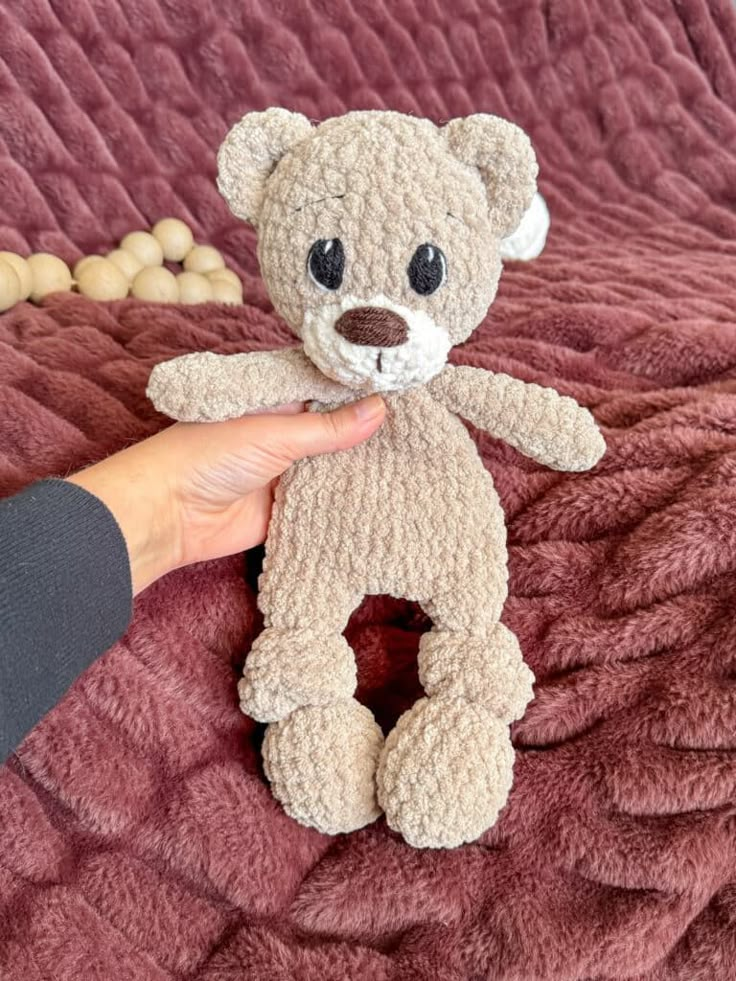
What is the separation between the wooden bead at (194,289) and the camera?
1227 millimetres

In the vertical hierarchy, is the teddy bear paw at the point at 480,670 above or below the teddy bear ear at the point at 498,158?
below

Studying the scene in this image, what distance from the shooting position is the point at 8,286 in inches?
42.1

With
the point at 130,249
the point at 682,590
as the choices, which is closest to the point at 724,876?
the point at 682,590

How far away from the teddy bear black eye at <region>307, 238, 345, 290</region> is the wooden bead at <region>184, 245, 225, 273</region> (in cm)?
83

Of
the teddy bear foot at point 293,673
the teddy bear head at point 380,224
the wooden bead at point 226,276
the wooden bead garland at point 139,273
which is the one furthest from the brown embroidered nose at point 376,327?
the wooden bead at point 226,276

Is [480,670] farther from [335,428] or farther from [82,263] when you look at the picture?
[82,263]

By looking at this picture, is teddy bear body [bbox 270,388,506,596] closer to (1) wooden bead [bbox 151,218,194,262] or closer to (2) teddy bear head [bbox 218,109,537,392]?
(2) teddy bear head [bbox 218,109,537,392]

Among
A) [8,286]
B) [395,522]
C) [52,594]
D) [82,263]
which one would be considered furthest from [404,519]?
[82,263]

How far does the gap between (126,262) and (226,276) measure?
15 cm

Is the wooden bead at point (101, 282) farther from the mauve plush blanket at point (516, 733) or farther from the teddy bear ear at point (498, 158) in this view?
the teddy bear ear at point (498, 158)

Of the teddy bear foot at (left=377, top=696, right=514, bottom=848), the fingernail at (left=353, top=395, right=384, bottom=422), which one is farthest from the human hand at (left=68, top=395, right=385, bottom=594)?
the teddy bear foot at (left=377, top=696, right=514, bottom=848)

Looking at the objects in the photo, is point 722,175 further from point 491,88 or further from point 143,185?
point 143,185

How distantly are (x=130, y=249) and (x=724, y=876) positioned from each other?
3.72ft

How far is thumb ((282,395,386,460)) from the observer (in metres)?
0.61
